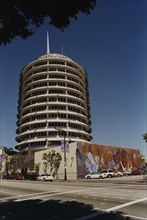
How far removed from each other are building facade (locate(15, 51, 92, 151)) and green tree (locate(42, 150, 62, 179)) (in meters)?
9.20

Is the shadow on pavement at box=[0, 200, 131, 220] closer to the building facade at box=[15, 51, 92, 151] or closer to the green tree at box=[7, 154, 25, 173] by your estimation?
the building facade at box=[15, 51, 92, 151]

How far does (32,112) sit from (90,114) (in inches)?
1025

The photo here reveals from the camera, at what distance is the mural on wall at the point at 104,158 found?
5674 cm

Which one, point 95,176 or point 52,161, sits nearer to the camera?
point 95,176

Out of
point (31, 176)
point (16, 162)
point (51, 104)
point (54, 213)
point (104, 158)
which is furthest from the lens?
point (51, 104)

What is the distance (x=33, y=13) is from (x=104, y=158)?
5624 cm

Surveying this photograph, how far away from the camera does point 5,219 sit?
11.5 m

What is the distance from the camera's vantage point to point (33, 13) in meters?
9.13

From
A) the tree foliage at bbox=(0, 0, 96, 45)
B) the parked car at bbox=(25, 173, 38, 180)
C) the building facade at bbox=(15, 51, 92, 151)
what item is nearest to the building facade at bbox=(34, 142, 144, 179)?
the parked car at bbox=(25, 173, 38, 180)

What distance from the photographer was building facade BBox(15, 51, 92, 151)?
77312mm

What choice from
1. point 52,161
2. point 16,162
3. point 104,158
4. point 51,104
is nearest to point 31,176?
point 52,161

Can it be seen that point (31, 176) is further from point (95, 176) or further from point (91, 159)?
point (91, 159)

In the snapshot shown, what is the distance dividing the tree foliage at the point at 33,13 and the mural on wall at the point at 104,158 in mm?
47764

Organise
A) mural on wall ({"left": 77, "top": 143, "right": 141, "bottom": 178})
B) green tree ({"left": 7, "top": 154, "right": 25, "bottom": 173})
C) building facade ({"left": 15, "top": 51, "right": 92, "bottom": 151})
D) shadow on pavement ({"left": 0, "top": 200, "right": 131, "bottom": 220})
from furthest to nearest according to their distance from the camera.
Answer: building facade ({"left": 15, "top": 51, "right": 92, "bottom": 151}) → green tree ({"left": 7, "top": 154, "right": 25, "bottom": 173}) → mural on wall ({"left": 77, "top": 143, "right": 141, "bottom": 178}) → shadow on pavement ({"left": 0, "top": 200, "right": 131, "bottom": 220})
